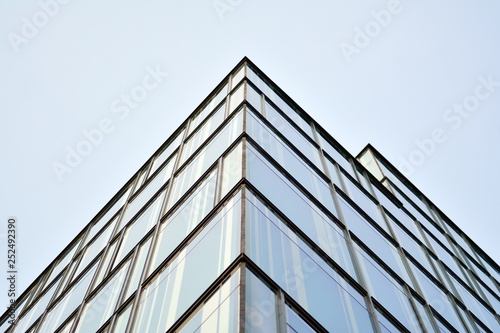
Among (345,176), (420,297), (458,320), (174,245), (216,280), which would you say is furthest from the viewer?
(345,176)

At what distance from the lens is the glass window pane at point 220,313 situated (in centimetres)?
663

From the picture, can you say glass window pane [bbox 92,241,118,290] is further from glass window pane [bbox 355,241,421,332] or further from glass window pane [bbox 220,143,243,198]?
glass window pane [bbox 355,241,421,332]

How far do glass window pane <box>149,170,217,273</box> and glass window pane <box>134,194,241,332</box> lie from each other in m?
0.61

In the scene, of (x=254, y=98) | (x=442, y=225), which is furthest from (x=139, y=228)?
(x=442, y=225)

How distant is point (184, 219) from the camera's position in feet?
35.5

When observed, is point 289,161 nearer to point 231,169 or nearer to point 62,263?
point 231,169

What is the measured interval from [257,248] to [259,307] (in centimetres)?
120

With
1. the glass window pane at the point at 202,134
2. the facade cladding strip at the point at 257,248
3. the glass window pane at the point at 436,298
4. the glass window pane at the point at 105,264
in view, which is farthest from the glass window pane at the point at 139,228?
the glass window pane at the point at 436,298

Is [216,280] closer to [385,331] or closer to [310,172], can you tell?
[385,331]

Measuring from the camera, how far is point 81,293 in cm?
1416

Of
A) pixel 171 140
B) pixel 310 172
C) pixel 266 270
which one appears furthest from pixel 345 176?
pixel 266 270

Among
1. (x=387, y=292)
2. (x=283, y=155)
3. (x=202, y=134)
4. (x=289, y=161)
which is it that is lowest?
(x=387, y=292)

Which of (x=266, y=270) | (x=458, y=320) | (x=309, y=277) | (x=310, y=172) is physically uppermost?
(x=310, y=172)

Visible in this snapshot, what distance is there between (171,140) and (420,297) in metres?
10.1
